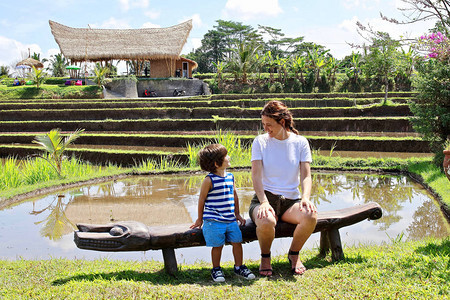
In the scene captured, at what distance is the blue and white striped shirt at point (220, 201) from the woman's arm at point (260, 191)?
231mm

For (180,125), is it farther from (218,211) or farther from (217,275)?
(217,275)

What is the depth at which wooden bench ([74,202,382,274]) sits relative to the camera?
10.5 feet

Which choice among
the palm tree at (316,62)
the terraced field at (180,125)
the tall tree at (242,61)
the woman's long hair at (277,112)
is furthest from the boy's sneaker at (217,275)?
the tall tree at (242,61)

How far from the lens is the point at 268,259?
129 inches

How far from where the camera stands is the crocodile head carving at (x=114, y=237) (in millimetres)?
3172

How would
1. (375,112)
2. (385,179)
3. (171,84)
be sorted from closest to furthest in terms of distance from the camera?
(385,179) < (375,112) < (171,84)

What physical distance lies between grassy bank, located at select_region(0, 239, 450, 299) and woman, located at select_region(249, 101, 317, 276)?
0.86 ft

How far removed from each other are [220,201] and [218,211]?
0.27 ft

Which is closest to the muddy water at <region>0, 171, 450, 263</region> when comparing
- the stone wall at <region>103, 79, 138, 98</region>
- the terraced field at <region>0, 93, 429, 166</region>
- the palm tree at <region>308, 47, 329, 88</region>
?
the terraced field at <region>0, 93, 429, 166</region>

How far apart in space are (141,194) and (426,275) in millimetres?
5344

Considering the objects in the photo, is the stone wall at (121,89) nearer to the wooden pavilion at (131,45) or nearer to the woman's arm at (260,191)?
the wooden pavilion at (131,45)

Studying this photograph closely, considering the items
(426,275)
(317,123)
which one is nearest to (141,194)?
(426,275)

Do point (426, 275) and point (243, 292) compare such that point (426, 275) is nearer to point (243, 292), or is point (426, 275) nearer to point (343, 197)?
point (243, 292)

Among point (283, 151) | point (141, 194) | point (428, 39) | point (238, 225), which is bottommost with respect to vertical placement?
point (141, 194)
